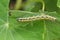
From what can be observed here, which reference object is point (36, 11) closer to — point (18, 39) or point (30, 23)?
point (30, 23)

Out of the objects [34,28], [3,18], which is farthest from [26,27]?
[3,18]

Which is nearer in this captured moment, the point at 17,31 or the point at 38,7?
the point at 17,31

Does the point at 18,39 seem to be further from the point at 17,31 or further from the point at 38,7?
the point at 38,7

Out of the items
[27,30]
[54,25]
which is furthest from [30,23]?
[54,25]

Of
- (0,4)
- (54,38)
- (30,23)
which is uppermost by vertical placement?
(0,4)

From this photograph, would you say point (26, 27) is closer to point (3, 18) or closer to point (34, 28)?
point (34, 28)

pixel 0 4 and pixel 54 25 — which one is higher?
pixel 0 4

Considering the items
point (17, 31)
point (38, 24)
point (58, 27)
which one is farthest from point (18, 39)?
point (58, 27)

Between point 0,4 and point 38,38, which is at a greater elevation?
point 0,4

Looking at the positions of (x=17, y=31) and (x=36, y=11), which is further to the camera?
(x=36, y=11)
